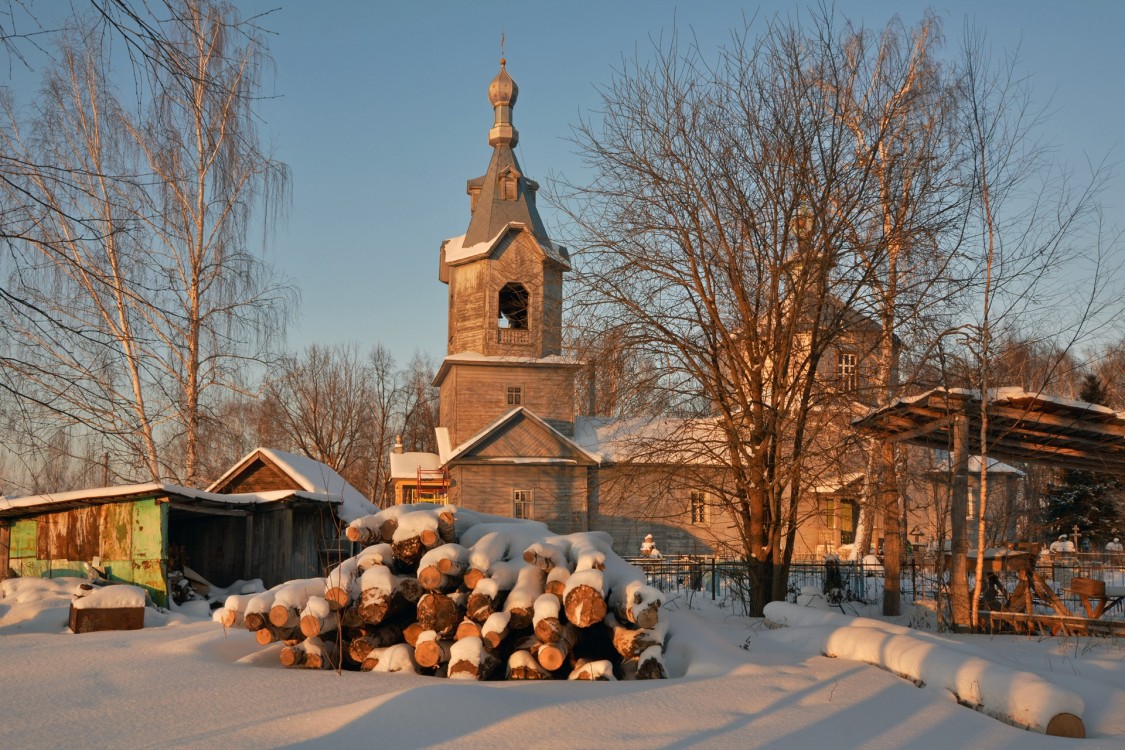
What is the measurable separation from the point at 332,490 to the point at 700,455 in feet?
43.4

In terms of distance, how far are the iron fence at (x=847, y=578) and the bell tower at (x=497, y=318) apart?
10.2 metres

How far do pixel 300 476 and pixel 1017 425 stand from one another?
1598cm

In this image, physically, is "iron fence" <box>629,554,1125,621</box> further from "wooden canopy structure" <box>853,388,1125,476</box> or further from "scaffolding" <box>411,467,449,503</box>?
"scaffolding" <box>411,467,449,503</box>

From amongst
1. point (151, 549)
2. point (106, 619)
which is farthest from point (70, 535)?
point (106, 619)

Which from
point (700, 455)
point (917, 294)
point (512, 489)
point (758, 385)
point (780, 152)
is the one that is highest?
point (780, 152)

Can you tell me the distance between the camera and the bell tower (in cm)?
3350

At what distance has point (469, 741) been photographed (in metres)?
5.37

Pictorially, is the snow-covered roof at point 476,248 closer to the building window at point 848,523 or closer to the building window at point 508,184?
the building window at point 508,184

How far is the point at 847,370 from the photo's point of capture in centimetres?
1344

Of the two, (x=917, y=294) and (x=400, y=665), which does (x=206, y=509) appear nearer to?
(x=400, y=665)

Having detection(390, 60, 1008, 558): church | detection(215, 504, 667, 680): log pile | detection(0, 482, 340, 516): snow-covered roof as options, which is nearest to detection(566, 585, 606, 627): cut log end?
detection(215, 504, 667, 680): log pile

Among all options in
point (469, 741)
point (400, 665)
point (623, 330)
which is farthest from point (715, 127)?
point (469, 741)

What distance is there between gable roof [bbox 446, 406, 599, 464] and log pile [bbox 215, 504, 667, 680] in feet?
78.8

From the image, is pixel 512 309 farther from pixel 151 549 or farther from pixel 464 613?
pixel 464 613
